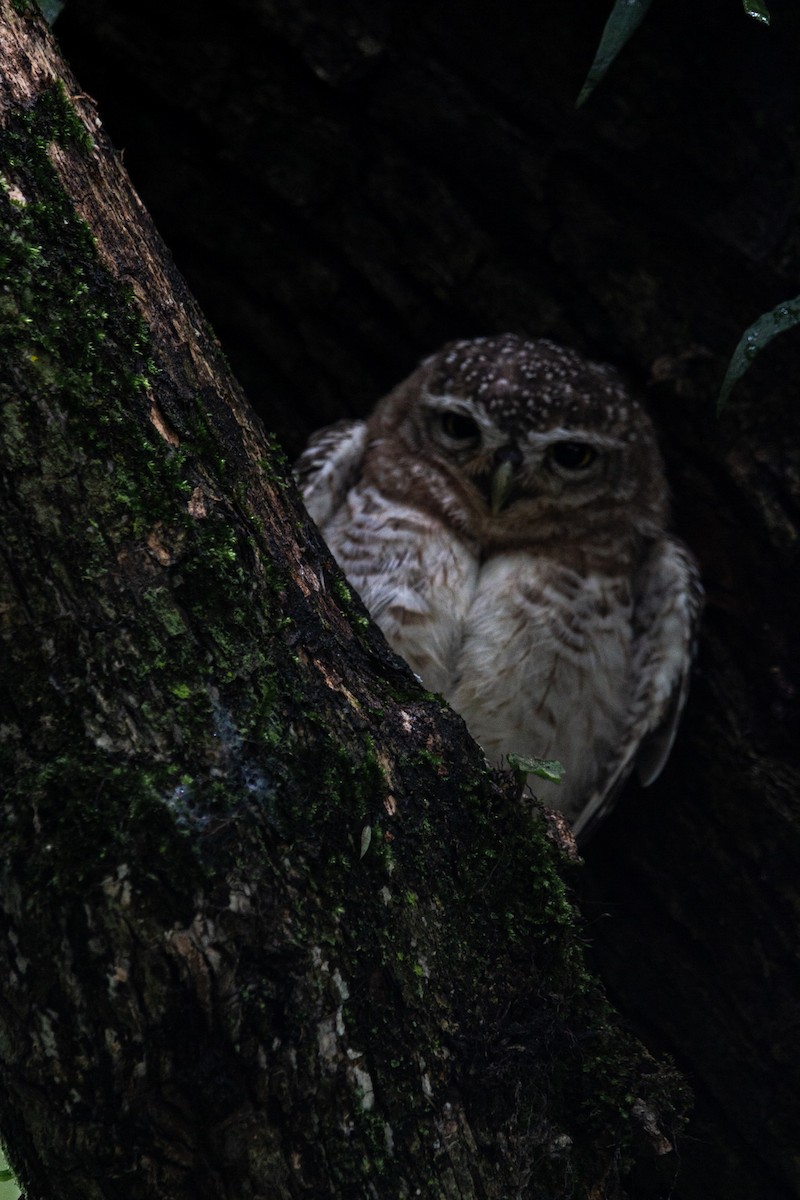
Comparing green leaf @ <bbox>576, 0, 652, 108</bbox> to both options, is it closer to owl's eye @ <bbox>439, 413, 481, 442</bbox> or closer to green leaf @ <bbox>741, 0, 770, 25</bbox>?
green leaf @ <bbox>741, 0, 770, 25</bbox>

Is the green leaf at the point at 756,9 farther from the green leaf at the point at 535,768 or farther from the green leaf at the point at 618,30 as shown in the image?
the green leaf at the point at 535,768

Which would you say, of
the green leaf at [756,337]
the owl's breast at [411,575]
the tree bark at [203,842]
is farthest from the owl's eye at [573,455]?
the tree bark at [203,842]

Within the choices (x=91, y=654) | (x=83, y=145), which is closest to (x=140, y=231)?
(x=83, y=145)

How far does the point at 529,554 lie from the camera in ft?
10.6

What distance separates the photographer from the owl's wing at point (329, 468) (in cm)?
332

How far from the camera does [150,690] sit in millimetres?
1452

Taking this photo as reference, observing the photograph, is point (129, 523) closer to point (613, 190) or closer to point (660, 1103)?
point (660, 1103)

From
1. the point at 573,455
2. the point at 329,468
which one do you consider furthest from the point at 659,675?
the point at 329,468

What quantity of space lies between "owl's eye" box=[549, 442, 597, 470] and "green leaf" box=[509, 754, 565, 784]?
1.42m

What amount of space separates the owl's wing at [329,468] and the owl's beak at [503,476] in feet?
1.53

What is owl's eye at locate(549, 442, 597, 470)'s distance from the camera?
3223 mm

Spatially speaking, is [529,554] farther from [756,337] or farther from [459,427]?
[756,337]

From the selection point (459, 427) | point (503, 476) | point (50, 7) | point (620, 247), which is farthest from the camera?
point (459, 427)

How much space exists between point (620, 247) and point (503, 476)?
70 centimetres
